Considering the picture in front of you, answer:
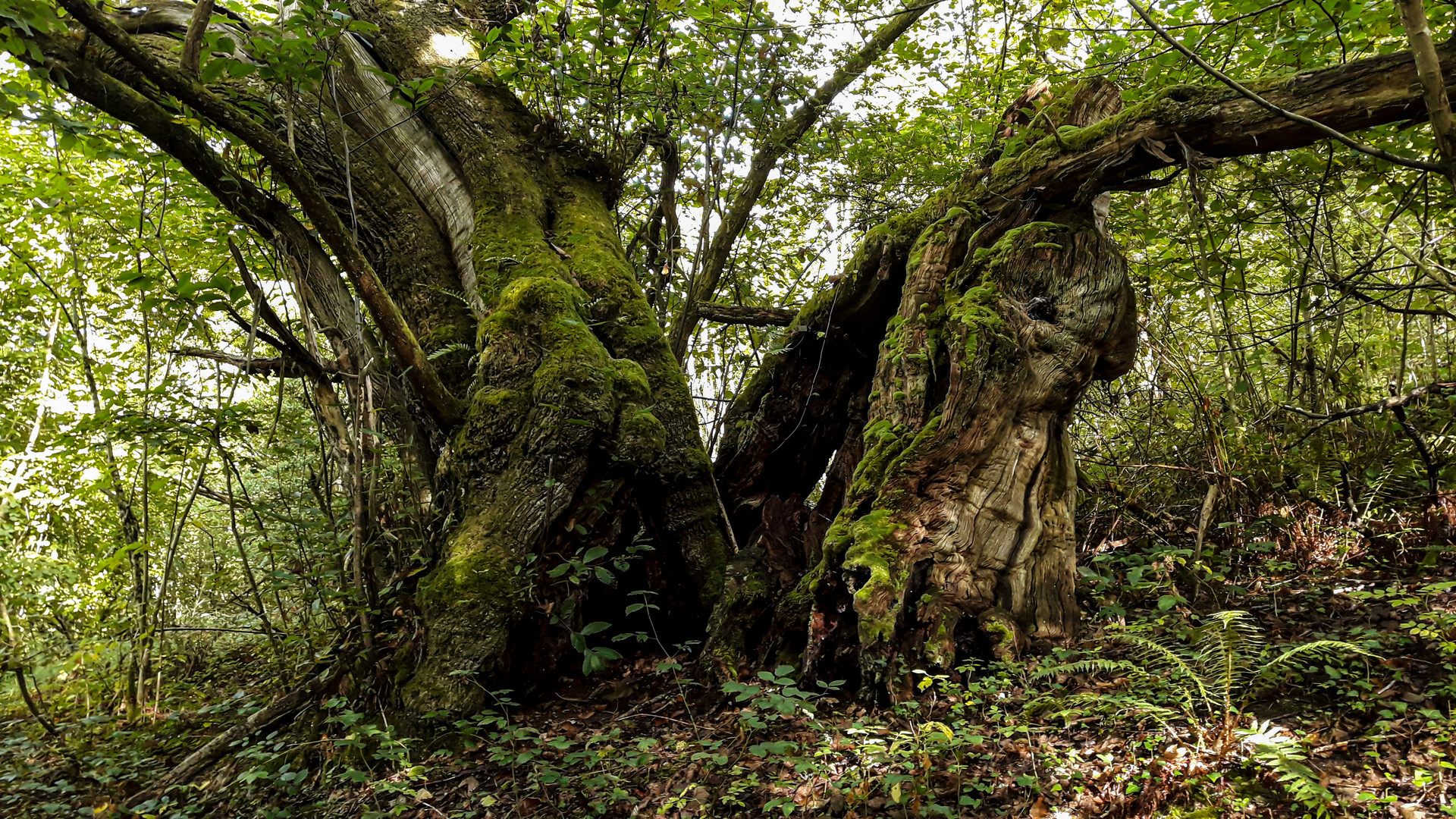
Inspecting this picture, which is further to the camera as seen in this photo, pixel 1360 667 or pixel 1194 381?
pixel 1194 381

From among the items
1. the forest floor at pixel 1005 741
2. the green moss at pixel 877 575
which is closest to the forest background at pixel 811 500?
the forest floor at pixel 1005 741

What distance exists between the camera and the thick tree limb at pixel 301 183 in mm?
3146

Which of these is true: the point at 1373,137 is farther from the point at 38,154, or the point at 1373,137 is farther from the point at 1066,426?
the point at 38,154

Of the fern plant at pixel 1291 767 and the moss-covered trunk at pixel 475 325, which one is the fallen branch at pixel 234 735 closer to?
the moss-covered trunk at pixel 475 325

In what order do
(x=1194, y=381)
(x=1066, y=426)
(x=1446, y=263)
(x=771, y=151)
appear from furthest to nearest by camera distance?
(x=771, y=151) < (x=1446, y=263) < (x=1194, y=381) < (x=1066, y=426)

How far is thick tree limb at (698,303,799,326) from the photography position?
582 centimetres

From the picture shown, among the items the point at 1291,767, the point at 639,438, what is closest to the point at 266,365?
the point at 639,438

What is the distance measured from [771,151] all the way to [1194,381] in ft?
12.1

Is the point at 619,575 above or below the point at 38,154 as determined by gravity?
below

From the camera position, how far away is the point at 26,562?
21.6 ft

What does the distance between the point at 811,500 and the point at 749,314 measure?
2.01 meters

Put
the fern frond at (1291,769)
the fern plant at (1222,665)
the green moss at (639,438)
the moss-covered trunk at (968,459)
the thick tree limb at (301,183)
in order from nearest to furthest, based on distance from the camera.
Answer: the fern frond at (1291,769), the fern plant at (1222,665), the thick tree limb at (301,183), the moss-covered trunk at (968,459), the green moss at (639,438)

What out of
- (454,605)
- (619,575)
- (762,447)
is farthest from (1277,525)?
(454,605)

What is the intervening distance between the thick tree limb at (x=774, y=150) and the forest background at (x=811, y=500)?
0.06 meters
